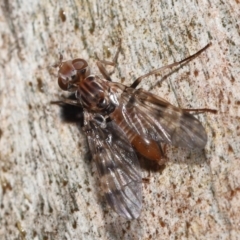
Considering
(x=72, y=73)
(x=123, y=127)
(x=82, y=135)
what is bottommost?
(x=123, y=127)

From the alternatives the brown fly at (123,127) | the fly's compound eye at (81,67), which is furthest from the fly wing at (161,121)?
the fly's compound eye at (81,67)

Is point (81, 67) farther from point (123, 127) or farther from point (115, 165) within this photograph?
point (115, 165)

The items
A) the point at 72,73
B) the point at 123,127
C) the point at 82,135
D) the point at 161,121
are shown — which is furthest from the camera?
the point at 82,135

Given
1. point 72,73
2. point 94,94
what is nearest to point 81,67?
point 72,73

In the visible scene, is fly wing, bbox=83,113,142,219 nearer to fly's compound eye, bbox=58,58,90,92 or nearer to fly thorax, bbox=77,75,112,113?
fly thorax, bbox=77,75,112,113

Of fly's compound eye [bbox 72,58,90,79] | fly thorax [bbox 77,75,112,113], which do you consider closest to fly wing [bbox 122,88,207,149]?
fly thorax [bbox 77,75,112,113]

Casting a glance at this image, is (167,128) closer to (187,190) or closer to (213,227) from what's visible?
(187,190)
